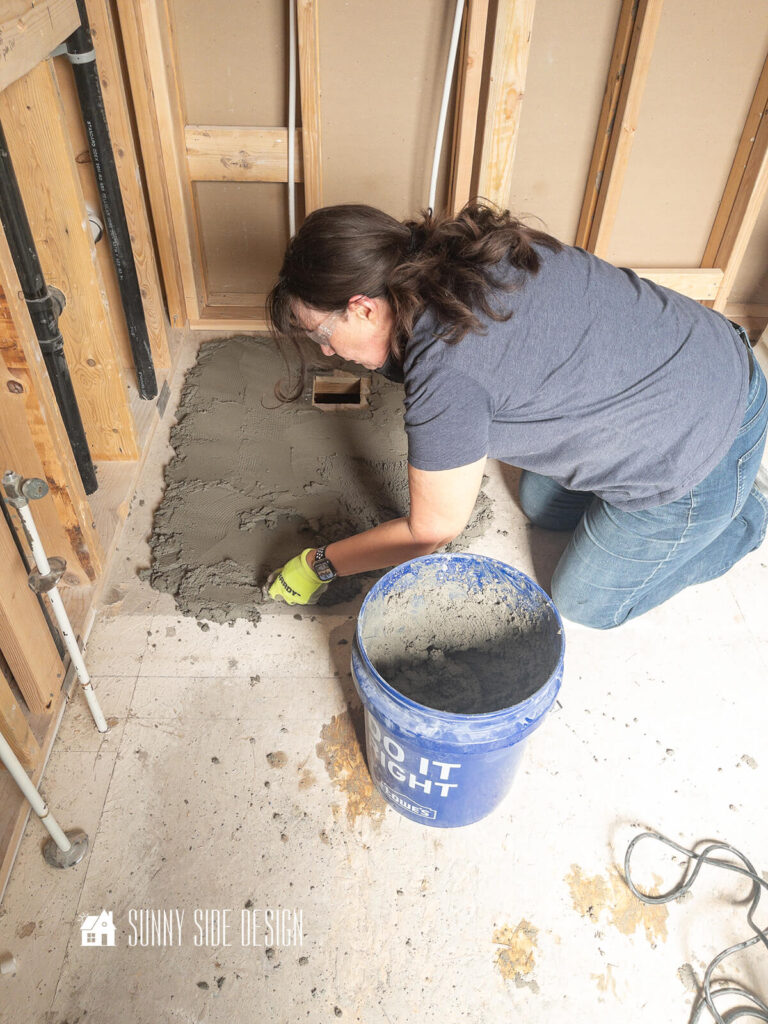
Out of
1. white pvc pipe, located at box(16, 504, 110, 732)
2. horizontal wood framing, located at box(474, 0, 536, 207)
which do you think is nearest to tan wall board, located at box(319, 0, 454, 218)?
horizontal wood framing, located at box(474, 0, 536, 207)

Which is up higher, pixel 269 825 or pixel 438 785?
pixel 438 785

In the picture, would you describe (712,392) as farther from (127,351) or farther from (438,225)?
(127,351)

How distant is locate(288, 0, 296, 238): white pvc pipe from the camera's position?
2277 mm

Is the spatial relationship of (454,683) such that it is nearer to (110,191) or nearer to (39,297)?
(39,297)

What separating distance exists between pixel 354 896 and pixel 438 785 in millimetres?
298

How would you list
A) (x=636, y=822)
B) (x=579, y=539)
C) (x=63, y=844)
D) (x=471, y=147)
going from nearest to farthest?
(x=63, y=844)
(x=636, y=822)
(x=579, y=539)
(x=471, y=147)

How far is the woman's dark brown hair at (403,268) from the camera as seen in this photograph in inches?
50.8

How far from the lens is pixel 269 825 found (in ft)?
5.06

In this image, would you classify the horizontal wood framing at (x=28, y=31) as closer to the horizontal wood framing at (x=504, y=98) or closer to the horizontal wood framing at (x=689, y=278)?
the horizontal wood framing at (x=504, y=98)

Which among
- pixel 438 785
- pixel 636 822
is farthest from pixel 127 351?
pixel 636 822

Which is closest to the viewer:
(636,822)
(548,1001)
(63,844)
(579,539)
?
(548,1001)

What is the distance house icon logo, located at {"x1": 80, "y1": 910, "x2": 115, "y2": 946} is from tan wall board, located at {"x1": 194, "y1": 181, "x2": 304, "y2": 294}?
220 cm

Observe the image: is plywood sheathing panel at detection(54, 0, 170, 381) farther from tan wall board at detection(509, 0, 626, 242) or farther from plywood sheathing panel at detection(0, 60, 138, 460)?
tan wall board at detection(509, 0, 626, 242)

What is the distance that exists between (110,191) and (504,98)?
1213 millimetres
